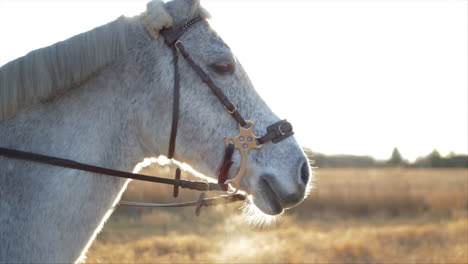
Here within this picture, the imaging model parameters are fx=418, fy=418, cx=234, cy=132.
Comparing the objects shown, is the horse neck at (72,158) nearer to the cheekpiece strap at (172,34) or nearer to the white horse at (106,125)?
the white horse at (106,125)

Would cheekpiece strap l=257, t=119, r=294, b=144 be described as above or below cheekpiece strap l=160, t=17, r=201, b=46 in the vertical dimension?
below

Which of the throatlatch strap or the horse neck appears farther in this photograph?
the throatlatch strap

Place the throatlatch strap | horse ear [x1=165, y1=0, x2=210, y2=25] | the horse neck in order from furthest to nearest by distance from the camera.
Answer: horse ear [x1=165, y1=0, x2=210, y2=25], the throatlatch strap, the horse neck

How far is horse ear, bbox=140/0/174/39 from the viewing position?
249cm

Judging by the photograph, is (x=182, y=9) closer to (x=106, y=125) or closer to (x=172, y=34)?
(x=172, y=34)

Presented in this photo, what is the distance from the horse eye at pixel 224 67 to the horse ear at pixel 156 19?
369mm

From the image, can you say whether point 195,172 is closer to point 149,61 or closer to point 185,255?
point 149,61

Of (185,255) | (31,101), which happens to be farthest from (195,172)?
(185,255)

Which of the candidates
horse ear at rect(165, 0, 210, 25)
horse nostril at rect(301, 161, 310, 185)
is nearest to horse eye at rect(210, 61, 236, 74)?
horse ear at rect(165, 0, 210, 25)

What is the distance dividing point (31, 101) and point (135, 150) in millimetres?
637

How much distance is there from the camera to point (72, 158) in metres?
2.33

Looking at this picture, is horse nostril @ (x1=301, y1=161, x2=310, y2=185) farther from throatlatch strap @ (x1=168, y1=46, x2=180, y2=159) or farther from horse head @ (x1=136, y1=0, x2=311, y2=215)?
throatlatch strap @ (x1=168, y1=46, x2=180, y2=159)

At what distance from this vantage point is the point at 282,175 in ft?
7.91

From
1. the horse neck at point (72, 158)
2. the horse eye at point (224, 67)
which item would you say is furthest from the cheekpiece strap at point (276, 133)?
the horse neck at point (72, 158)
